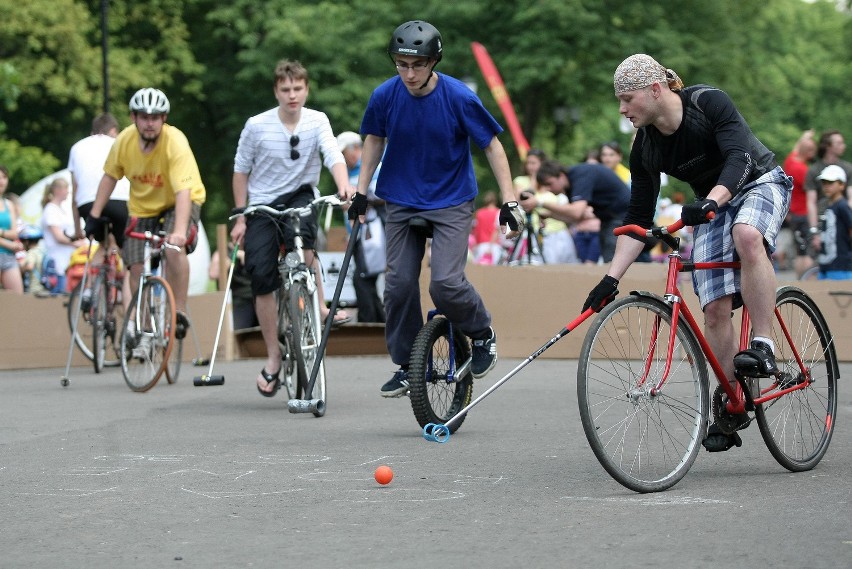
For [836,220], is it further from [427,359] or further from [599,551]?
[599,551]

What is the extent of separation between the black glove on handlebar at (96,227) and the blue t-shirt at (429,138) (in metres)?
4.02

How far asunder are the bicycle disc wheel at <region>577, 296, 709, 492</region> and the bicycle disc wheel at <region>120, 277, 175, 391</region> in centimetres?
526

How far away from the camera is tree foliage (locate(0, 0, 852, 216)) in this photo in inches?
1379

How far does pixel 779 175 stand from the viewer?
Result: 6773 mm

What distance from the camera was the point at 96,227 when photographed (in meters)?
12.2

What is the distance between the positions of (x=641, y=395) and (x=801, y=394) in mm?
1143

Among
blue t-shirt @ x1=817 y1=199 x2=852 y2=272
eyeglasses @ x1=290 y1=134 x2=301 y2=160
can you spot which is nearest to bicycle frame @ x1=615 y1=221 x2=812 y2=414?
eyeglasses @ x1=290 y1=134 x2=301 y2=160

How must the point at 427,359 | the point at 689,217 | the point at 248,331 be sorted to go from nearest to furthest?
the point at 689,217
the point at 427,359
the point at 248,331

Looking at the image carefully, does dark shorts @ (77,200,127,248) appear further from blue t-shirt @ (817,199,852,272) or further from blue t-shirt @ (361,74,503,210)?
blue t-shirt @ (817,199,852,272)

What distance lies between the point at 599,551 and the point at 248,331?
30.6 feet

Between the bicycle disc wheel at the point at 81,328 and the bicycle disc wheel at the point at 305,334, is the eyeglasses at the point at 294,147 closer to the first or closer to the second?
the bicycle disc wheel at the point at 305,334

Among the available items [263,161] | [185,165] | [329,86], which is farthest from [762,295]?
[329,86]

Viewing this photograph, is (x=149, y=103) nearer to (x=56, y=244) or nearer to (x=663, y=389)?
(x=663, y=389)

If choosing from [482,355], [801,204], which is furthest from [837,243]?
[482,355]
